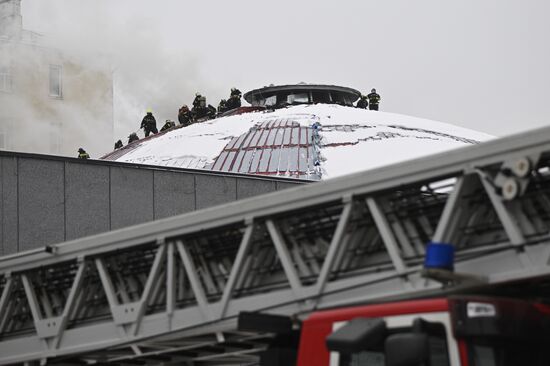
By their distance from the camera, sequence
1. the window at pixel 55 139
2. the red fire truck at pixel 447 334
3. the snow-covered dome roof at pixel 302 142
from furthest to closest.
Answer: the window at pixel 55 139 < the snow-covered dome roof at pixel 302 142 < the red fire truck at pixel 447 334

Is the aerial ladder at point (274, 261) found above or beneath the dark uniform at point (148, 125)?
beneath

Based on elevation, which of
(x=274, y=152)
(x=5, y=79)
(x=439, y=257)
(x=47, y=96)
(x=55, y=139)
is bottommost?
(x=439, y=257)

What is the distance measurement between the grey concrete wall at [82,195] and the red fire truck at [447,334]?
427 inches


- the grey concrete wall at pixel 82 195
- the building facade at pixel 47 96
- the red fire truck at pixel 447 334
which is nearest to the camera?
the red fire truck at pixel 447 334

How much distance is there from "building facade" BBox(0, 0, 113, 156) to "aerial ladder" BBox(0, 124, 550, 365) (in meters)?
21.0

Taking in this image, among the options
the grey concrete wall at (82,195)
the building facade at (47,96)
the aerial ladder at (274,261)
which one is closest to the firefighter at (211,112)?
the building facade at (47,96)

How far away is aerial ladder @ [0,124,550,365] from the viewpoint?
336 inches

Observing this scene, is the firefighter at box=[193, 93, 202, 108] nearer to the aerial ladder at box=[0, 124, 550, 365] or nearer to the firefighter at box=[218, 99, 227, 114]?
the firefighter at box=[218, 99, 227, 114]

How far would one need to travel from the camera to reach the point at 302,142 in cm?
3259

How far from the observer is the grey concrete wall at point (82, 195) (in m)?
18.3

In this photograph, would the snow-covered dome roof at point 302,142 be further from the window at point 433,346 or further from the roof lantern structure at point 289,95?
the window at point 433,346

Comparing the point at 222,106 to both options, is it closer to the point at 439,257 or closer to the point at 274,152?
the point at 274,152

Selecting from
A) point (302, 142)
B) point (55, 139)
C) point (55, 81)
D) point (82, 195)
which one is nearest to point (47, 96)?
point (55, 81)

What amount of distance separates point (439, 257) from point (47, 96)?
109 ft
